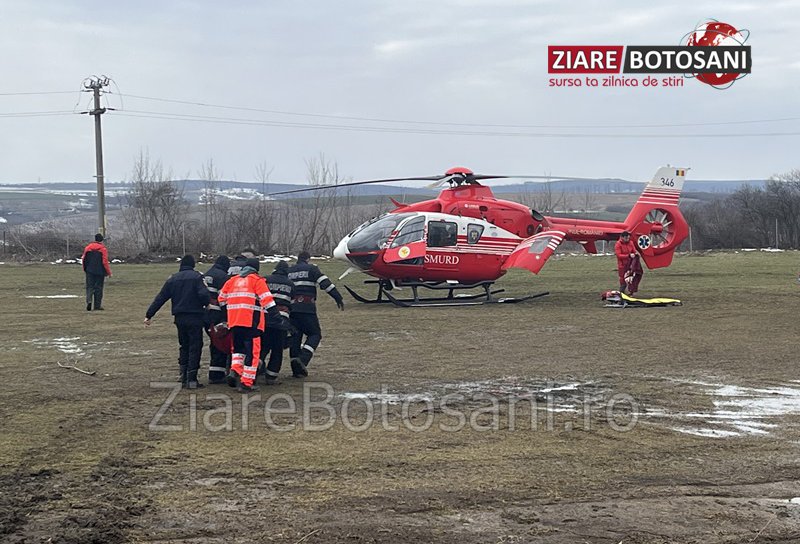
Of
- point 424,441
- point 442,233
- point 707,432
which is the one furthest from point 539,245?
point 424,441

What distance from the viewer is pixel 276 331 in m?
11.4

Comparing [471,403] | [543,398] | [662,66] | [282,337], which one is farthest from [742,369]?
[662,66]

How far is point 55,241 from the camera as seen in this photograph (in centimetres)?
4981

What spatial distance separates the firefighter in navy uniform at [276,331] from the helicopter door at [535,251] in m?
10.0

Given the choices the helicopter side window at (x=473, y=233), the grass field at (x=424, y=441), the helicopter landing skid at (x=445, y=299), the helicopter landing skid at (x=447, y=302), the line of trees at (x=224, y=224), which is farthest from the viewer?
the line of trees at (x=224, y=224)

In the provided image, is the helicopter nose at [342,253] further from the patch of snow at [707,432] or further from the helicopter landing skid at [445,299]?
the patch of snow at [707,432]

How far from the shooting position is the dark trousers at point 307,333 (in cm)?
1184

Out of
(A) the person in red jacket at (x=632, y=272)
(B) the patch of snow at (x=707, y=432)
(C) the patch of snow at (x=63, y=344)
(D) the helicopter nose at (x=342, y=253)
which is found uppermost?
(D) the helicopter nose at (x=342, y=253)

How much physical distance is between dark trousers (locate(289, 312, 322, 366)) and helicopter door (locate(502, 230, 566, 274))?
9.55 metres

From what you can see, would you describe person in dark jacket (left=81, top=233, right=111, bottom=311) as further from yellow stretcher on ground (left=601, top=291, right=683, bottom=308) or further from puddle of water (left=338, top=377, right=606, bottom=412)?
puddle of water (left=338, top=377, right=606, bottom=412)

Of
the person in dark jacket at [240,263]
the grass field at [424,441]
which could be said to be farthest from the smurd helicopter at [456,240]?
the person in dark jacket at [240,263]

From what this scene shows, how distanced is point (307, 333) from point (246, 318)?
4.53 ft

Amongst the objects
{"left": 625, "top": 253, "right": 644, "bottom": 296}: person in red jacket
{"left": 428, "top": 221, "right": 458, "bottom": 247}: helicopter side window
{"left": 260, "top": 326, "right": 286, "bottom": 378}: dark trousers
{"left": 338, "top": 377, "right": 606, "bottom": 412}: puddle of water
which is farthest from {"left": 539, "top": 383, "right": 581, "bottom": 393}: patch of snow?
{"left": 625, "top": 253, "right": 644, "bottom": 296}: person in red jacket

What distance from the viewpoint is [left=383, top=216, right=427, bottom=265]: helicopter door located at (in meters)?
21.3
